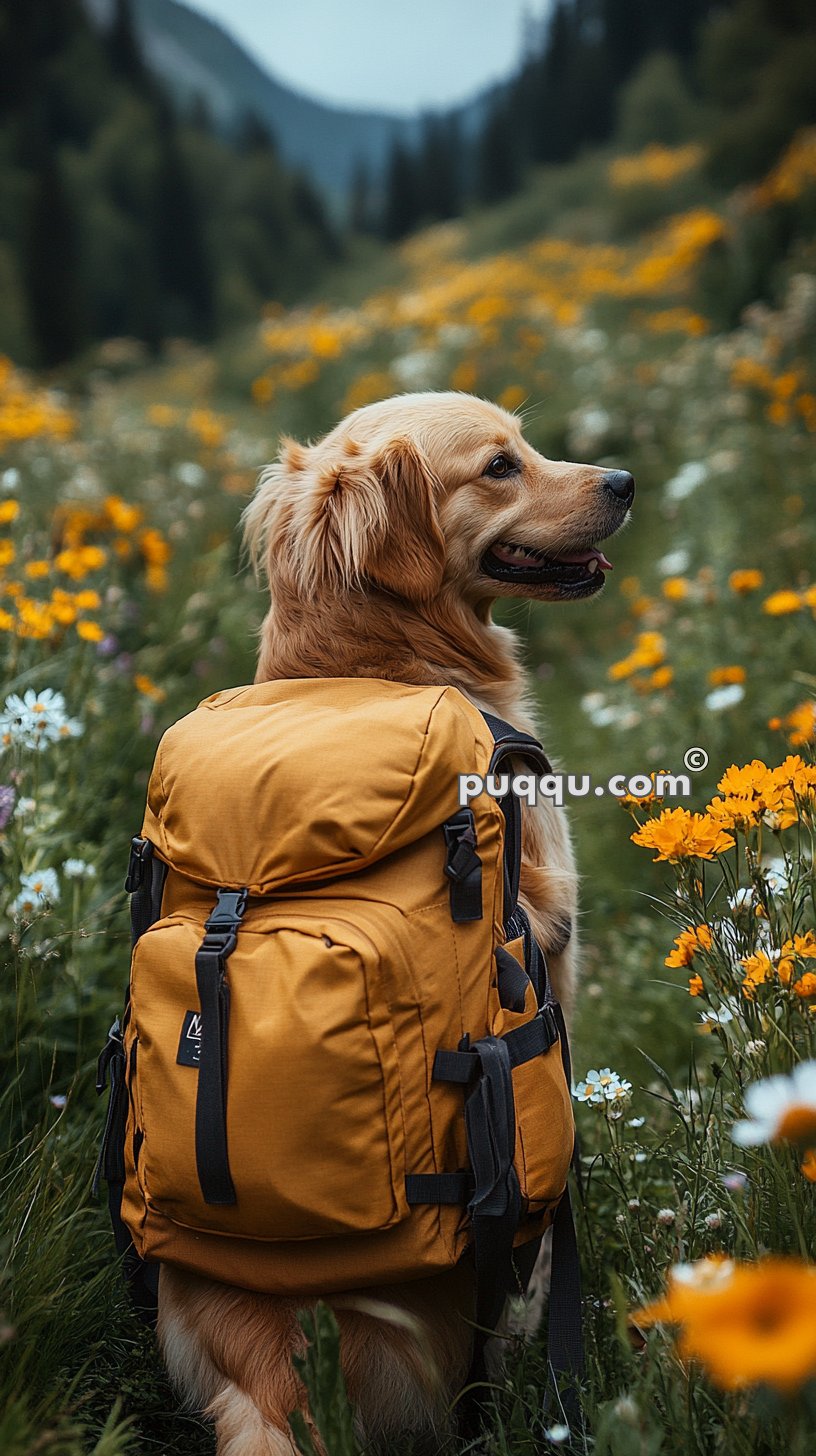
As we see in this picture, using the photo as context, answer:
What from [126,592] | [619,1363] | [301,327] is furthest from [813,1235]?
[301,327]

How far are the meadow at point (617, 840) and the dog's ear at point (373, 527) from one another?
2.20 ft

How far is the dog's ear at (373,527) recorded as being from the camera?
230 centimetres

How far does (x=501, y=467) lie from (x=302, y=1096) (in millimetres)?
1587

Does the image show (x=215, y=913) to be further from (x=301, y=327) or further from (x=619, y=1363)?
(x=301, y=327)

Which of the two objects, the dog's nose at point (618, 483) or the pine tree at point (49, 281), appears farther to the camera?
the pine tree at point (49, 281)

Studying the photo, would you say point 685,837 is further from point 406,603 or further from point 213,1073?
point 406,603

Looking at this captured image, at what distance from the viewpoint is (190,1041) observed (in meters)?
1.70

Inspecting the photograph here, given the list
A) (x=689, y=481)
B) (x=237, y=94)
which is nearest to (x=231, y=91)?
(x=237, y=94)

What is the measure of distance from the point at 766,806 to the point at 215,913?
877mm

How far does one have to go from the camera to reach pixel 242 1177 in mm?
1600

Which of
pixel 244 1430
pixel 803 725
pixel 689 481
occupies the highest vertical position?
pixel 803 725

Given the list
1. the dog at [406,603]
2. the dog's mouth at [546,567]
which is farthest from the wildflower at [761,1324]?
the dog's mouth at [546,567]

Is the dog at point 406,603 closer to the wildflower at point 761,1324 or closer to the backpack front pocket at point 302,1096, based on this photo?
the backpack front pocket at point 302,1096

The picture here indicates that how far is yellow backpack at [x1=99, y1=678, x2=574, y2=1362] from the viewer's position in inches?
63.0
